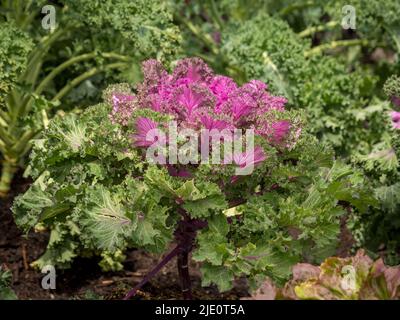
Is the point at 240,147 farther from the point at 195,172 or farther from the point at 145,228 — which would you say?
the point at 145,228

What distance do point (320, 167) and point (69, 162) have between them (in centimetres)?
97

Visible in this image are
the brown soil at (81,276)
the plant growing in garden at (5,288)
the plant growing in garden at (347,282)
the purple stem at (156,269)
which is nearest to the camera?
the plant growing in garden at (347,282)

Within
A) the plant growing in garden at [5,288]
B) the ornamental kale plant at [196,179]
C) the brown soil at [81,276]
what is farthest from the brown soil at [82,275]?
Result: the plant growing in garden at [5,288]

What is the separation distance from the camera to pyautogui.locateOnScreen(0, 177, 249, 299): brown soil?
3754mm

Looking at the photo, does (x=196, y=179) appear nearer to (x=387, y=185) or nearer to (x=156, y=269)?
(x=156, y=269)

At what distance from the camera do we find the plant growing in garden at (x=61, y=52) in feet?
12.5

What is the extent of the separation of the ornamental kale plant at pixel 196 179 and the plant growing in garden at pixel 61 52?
0.68m

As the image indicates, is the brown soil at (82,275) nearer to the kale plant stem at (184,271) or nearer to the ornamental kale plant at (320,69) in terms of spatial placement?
the kale plant stem at (184,271)

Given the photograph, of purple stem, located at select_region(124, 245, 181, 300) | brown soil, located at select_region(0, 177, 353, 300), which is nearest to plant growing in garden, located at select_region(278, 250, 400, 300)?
purple stem, located at select_region(124, 245, 181, 300)

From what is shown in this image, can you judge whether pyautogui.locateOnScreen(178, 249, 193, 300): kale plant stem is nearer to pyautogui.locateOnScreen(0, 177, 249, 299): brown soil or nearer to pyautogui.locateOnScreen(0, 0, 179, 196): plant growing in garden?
pyautogui.locateOnScreen(0, 177, 249, 299): brown soil

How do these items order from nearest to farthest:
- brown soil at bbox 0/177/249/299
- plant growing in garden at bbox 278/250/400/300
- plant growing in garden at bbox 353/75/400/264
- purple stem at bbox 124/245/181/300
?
1. plant growing in garden at bbox 278/250/400/300
2. purple stem at bbox 124/245/181/300
3. plant growing in garden at bbox 353/75/400/264
4. brown soil at bbox 0/177/249/299

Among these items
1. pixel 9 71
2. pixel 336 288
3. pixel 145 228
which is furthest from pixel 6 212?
pixel 336 288

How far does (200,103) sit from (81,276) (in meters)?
1.38

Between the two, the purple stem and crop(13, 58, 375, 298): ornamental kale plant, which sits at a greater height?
crop(13, 58, 375, 298): ornamental kale plant
